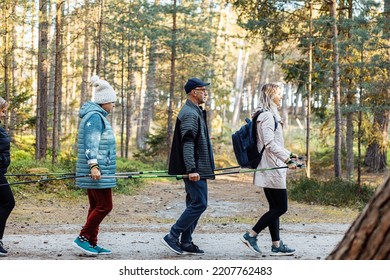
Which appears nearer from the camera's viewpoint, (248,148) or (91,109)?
(91,109)

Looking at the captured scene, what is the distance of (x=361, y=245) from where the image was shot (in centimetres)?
Result: 312

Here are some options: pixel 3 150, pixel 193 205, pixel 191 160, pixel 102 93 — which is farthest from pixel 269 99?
pixel 3 150

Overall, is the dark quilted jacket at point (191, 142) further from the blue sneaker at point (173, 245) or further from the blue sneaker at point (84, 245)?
the blue sneaker at point (84, 245)

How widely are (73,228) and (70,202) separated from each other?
13.3ft

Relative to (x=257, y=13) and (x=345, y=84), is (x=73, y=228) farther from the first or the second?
(x=257, y=13)

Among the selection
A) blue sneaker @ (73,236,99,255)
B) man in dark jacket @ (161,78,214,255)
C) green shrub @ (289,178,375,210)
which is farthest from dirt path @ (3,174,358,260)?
green shrub @ (289,178,375,210)

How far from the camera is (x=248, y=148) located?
25.1ft

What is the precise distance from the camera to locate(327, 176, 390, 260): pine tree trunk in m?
3.03

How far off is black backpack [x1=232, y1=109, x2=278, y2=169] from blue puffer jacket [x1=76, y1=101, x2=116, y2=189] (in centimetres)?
149

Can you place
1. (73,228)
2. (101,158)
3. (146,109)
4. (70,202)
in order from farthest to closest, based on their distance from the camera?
(146,109)
(70,202)
(73,228)
(101,158)

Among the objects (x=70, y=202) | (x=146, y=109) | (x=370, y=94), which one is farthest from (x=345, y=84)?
(x=146, y=109)

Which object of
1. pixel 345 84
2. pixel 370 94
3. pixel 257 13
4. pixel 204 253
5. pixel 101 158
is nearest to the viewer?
pixel 101 158

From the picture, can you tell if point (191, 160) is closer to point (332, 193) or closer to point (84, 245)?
point (84, 245)

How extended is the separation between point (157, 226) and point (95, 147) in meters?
4.11
